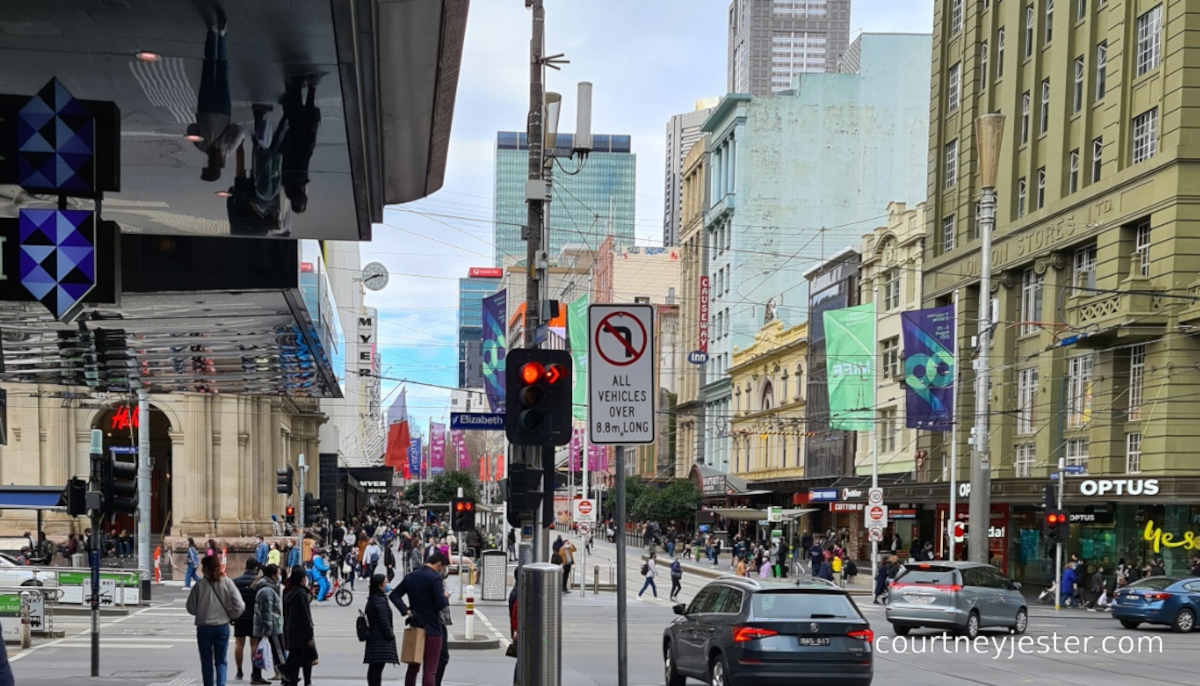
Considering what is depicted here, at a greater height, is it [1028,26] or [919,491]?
[1028,26]

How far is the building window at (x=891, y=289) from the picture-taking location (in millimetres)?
62000

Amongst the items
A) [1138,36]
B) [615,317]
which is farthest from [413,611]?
[1138,36]

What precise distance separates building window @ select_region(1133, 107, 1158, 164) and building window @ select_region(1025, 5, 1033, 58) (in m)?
8.51

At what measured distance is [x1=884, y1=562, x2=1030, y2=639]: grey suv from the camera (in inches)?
1138

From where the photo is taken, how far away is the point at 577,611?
1443 inches

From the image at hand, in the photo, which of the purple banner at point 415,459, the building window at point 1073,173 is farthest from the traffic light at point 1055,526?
the purple banner at point 415,459

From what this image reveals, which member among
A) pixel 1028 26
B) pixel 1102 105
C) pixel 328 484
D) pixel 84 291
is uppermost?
pixel 1028 26

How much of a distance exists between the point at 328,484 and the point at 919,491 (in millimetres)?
48816

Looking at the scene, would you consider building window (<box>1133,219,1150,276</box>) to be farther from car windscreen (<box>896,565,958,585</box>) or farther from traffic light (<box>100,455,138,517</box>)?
traffic light (<box>100,455,138,517</box>)

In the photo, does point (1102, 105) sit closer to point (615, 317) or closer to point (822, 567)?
point (822, 567)

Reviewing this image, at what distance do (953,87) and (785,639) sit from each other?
45110 millimetres

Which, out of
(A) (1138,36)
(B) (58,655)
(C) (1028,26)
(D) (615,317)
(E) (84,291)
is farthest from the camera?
(C) (1028,26)

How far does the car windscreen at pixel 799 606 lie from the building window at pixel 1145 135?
29.7 m

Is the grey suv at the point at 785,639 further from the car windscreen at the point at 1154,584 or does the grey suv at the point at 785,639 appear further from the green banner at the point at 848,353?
the green banner at the point at 848,353
